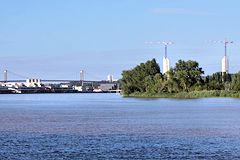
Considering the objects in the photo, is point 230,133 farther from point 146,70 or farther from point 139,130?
point 146,70


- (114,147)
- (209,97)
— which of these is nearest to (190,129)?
(114,147)

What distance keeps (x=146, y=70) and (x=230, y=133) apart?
14000cm

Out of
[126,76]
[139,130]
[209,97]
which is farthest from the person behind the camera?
[126,76]

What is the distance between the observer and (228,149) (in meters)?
40.4

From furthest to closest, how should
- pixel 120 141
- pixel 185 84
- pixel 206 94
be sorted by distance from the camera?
pixel 185 84 → pixel 206 94 → pixel 120 141

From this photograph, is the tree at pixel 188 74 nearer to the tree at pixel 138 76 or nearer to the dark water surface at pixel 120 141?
the tree at pixel 138 76

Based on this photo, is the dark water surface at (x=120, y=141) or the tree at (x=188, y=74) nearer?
the dark water surface at (x=120, y=141)

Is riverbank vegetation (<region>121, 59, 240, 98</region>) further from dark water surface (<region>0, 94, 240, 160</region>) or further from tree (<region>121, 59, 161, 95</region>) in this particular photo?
dark water surface (<region>0, 94, 240, 160</region>)

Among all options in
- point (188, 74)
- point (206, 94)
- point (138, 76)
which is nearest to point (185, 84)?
point (188, 74)

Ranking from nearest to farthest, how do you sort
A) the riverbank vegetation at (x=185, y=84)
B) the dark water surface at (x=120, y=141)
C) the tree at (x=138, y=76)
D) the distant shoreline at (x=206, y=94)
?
the dark water surface at (x=120, y=141)
the distant shoreline at (x=206, y=94)
the riverbank vegetation at (x=185, y=84)
the tree at (x=138, y=76)

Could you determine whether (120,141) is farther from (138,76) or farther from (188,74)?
(138,76)

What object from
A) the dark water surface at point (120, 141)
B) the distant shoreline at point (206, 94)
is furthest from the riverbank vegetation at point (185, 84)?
the dark water surface at point (120, 141)

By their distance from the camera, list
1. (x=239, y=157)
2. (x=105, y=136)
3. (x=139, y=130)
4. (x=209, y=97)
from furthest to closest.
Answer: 1. (x=209, y=97)
2. (x=139, y=130)
3. (x=105, y=136)
4. (x=239, y=157)

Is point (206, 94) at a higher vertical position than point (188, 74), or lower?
lower
